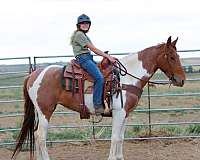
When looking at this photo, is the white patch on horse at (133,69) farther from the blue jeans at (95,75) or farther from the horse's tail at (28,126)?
the horse's tail at (28,126)

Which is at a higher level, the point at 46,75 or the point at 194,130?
the point at 46,75

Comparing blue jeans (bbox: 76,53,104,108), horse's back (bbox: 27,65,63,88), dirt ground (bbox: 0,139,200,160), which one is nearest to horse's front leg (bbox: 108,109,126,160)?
blue jeans (bbox: 76,53,104,108)

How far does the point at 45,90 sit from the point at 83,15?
51.5 inches

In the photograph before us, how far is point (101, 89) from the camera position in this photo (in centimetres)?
648

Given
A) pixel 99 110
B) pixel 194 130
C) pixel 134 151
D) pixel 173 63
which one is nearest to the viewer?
pixel 99 110

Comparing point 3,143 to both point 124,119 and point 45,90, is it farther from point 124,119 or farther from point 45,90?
point 124,119

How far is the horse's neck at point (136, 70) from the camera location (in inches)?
269

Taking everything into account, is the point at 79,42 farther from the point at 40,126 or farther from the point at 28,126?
the point at 28,126

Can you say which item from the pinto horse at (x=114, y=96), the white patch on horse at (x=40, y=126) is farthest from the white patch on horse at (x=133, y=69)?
the white patch on horse at (x=40, y=126)

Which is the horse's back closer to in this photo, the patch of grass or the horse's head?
the horse's head

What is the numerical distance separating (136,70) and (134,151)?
6.28ft

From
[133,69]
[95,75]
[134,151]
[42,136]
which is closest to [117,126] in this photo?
[95,75]

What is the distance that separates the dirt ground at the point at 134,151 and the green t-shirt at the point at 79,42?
2105 millimetres

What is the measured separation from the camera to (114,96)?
261 inches
